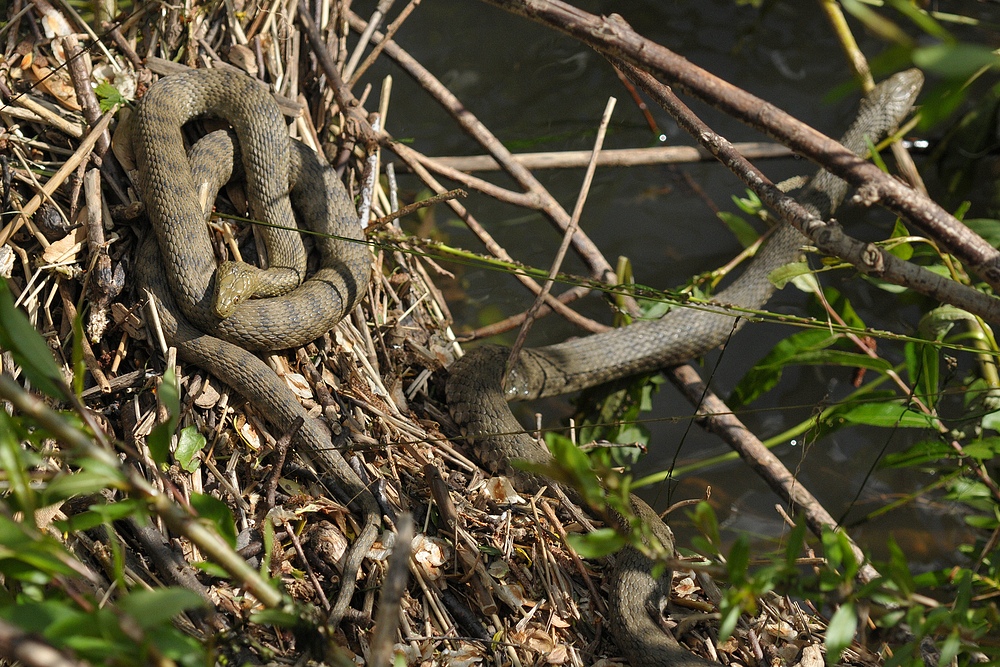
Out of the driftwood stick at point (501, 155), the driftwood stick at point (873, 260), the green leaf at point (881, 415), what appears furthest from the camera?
the driftwood stick at point (501, 155)

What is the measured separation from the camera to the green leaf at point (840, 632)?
5.07ft

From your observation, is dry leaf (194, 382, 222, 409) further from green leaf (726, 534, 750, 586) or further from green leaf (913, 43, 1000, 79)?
green leaf (913, 43, 1000, 79)

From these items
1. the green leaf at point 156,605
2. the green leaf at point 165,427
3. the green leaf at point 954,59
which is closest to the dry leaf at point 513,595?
the green leaf at point 165,427

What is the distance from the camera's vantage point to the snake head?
3297 millimetres

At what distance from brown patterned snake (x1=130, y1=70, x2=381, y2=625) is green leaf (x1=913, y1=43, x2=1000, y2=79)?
2.13 metres

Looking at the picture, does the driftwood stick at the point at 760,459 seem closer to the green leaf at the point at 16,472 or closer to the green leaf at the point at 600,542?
the green leaf at the point at 600,542

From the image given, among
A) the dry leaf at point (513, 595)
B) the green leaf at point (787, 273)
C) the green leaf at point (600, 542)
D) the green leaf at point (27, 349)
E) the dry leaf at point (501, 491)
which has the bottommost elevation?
the dry leaf at point (513, 595)

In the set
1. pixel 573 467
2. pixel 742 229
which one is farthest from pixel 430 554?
pixel 742 229

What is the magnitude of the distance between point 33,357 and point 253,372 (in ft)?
6.20

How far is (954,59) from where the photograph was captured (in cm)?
101

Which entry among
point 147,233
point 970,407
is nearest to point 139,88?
point 147,233

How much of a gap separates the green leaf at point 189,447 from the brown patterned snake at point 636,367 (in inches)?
45.6

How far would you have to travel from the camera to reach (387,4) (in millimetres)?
4500

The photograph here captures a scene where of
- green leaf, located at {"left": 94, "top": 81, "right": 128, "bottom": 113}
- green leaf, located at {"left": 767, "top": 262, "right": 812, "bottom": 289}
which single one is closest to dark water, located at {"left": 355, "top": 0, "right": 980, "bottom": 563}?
green leaf, located at {"left": 767, "top": 262, "right": 812, "bottom": 289}
